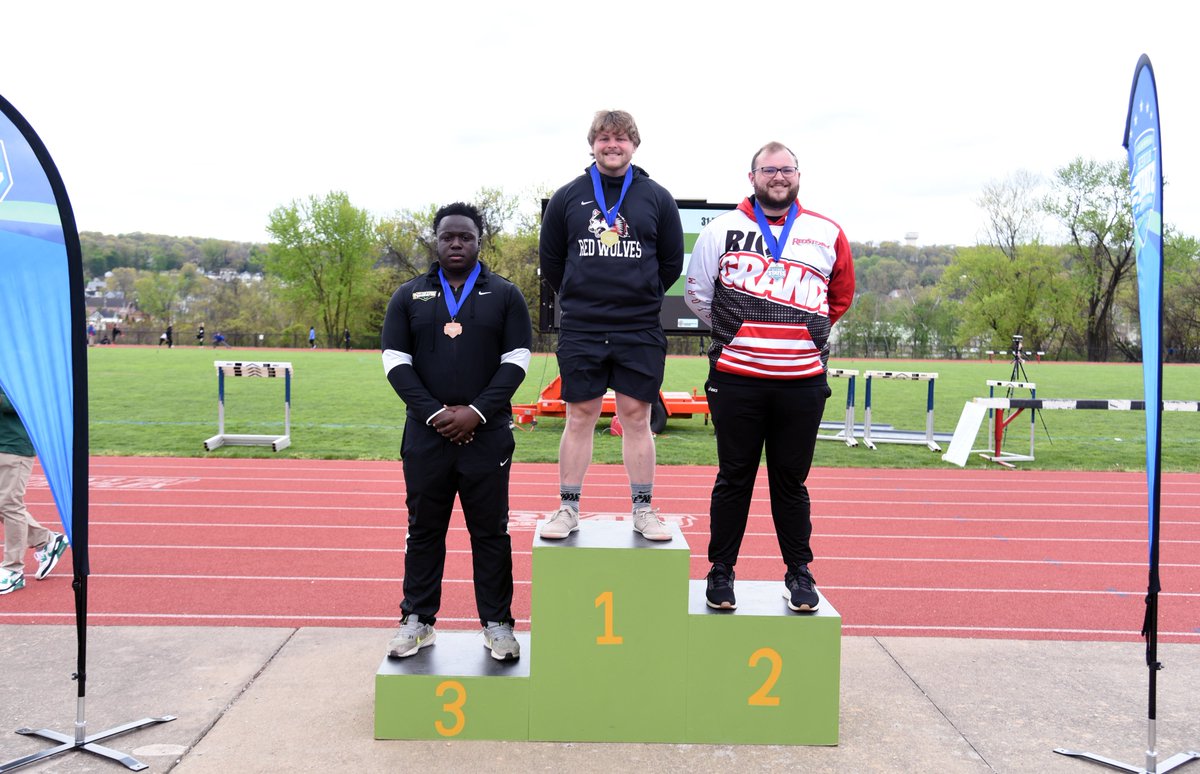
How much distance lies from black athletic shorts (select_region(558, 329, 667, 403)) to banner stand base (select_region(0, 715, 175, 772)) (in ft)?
6.09

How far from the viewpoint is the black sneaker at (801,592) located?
325cm

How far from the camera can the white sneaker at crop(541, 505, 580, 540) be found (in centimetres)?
327

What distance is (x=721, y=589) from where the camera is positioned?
10.8 ft

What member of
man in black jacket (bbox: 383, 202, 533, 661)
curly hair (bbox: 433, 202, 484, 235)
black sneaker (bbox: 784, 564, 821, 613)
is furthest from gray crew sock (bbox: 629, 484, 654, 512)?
curly hair (bbox: 433, 202, 484, 235)

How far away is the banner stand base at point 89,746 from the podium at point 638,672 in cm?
83

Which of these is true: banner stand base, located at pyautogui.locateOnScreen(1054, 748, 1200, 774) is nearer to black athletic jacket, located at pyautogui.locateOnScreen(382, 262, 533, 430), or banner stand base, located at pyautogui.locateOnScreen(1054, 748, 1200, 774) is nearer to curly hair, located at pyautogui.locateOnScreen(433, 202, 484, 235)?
black athletic jacket, located at pyautogui.locateOnScreen(382, 262, 533, 430)

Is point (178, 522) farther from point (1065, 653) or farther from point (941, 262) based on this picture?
point (941, 262)

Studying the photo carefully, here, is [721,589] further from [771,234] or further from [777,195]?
[777,195]

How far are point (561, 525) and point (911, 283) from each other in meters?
76.9

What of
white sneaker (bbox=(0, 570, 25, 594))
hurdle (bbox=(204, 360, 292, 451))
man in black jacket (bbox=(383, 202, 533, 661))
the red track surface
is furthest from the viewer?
hurdle (bbox=(204, 360, 292, 451))

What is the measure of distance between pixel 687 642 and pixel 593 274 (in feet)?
4.57

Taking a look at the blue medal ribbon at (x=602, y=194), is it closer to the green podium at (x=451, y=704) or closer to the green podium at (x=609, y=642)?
the green podium at (x=609, y=642)

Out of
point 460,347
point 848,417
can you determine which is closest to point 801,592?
point 460,347

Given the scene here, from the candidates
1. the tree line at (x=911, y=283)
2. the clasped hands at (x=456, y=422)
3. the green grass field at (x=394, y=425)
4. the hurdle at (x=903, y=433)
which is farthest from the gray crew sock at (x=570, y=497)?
the tree line at (x=911, y=283)
